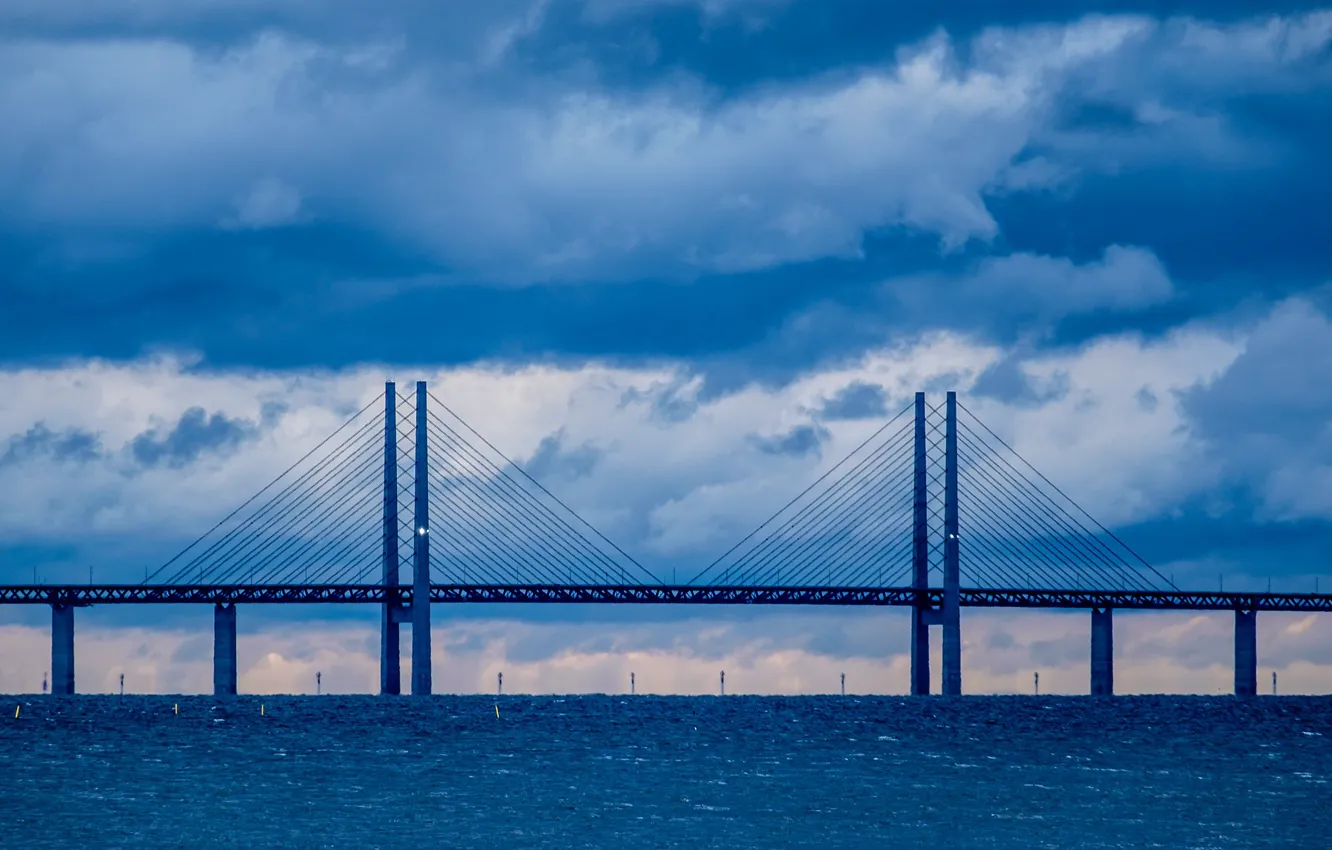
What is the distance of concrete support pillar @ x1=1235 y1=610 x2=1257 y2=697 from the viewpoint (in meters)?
163

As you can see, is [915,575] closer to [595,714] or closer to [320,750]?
[595,714]

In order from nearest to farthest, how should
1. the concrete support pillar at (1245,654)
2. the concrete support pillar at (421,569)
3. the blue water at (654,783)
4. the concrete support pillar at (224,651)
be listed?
the blue water at (654,783) → the concrete support pillar at (421,569) → the concrete support pillar at (224,651) → the concrete support pillar at (1245,654)

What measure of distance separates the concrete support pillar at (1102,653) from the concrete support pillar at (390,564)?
50.7 meters

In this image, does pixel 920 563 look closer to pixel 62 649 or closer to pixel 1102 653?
pixel 1102 653

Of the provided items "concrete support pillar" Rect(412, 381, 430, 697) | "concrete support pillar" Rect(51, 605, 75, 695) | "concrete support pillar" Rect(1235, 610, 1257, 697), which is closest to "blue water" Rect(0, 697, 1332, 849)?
"concrete support pillar" Rect(412, 381, 430, 697)

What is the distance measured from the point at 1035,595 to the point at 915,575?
1932 cm

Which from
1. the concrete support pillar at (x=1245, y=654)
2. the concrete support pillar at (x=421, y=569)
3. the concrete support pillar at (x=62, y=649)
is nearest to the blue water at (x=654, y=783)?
the concrete support pillar at (x=421, y=569)

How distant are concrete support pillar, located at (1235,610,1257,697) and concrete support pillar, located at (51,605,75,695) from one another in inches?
3361

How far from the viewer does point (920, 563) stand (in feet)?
453

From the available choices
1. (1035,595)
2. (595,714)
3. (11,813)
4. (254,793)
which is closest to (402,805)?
(254,793)

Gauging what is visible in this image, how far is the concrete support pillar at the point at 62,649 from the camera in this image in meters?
145

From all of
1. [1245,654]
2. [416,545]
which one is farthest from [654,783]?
[1245,654]

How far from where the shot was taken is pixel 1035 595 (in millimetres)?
155250

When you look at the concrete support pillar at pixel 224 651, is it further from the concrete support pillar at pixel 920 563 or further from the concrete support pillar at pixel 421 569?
the concrete support pillar at pixel 920 563
